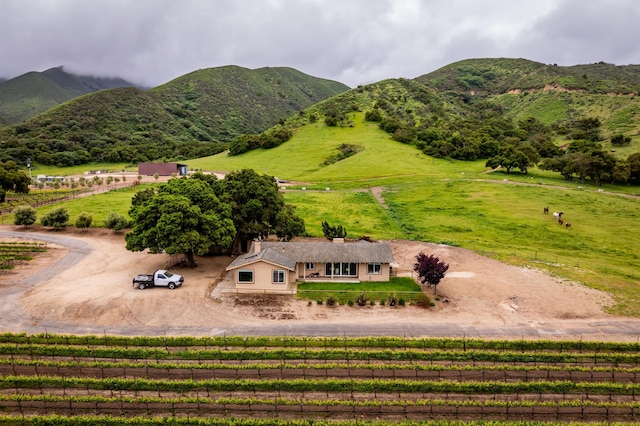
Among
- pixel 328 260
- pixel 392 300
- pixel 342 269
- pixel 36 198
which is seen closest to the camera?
pixel 392 300

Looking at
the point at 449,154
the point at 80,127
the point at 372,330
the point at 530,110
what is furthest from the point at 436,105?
the point at 372,330

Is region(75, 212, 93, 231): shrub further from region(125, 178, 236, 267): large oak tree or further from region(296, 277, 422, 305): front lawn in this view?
region(296, 277, 422, 305): front lawn

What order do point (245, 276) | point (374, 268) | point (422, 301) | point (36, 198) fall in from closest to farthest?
point (422, 301), point (245, 276), point (374, 268), point (36, 198)

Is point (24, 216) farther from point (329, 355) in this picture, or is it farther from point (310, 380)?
point (310, 380)

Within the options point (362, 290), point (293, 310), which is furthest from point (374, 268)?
point (293, 310)

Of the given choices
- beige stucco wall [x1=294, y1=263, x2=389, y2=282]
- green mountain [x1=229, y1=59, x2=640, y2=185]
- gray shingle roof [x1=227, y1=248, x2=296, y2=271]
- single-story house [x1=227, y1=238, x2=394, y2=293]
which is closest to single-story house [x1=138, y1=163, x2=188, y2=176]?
green mountain [x1=229, y1=59, x2=640, y2=185]

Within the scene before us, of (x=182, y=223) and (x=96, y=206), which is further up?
(x=96, y=206)

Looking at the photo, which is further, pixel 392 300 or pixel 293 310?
pixel 392 300
